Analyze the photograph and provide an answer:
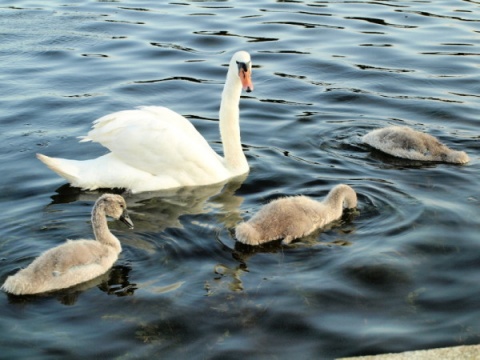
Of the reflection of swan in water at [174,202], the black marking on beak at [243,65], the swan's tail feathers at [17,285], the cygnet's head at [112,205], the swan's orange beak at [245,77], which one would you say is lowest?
the reflection of swan in water at [174,202]

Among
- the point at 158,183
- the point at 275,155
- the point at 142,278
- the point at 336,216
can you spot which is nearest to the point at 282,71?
the point at 275,155

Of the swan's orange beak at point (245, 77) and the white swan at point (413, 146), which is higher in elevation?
the swan's orange beak at point (245, 77)

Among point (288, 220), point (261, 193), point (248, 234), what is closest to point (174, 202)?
point (261, 193)

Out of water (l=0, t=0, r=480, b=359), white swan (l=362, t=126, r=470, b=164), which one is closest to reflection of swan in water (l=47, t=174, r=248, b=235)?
water (l=0, t=0, r=480, b=359)

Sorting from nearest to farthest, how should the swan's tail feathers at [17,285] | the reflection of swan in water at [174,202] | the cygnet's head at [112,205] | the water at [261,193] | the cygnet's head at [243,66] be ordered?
the water at [261,193] → the swan's tail feathers at [17,285] → the cygnet's head at [112,205] → the reflection of swan in water at [174,202] → the cygnet's head at [243,66]

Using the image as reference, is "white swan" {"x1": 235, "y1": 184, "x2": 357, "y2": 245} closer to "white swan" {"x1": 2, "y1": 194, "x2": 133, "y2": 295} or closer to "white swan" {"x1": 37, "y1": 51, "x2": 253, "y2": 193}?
"white swan" {"x1": 2, "y1": 194, "x2": 133, "y2": 295}

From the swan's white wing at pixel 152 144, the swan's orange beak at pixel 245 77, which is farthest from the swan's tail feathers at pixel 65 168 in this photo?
the swan's orange beak at pixel 245 77

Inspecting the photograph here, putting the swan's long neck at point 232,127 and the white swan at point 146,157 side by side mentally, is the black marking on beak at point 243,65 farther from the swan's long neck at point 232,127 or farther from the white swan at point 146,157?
the swan's long neck at point 232,127

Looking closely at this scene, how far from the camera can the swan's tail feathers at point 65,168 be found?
31.3 ft

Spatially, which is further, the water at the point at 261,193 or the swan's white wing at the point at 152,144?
the swan's white wing at the point at 152,144

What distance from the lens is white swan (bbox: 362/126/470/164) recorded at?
10.3 meters

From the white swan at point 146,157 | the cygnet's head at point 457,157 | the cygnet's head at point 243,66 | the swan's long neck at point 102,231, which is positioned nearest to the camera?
the swan's long neck at point 102,231

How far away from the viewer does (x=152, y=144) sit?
32.0ft

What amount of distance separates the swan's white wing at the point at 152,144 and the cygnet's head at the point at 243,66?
2.89 feet
